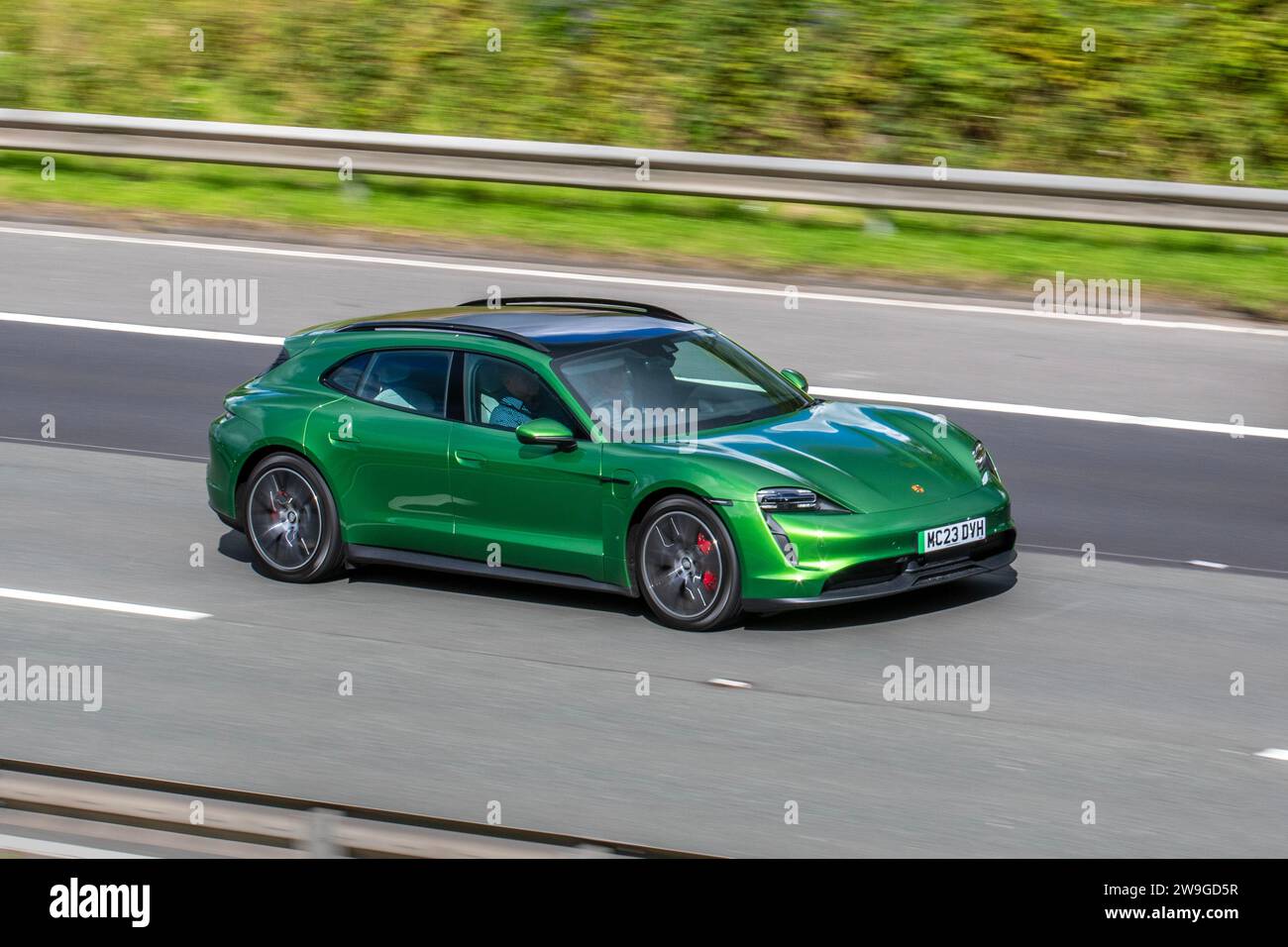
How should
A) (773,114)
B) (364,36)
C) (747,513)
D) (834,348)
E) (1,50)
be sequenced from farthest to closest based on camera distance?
(1,50) < (364,36) < (773,114) < (834,348) < (747,513)

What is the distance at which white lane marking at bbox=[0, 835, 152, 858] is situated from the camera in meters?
5.39

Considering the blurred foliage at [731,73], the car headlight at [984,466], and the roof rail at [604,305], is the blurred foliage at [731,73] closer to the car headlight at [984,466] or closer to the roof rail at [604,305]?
the roof rail at [604,305]

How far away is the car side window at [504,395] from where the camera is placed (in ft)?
31.4

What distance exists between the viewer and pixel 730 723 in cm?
793

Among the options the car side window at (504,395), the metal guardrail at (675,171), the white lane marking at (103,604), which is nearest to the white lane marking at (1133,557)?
the car side window at (504,395)

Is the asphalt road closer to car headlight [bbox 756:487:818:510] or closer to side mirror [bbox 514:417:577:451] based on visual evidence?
car headlight [bbox 756:487:818:510]

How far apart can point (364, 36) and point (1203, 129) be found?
9.46m

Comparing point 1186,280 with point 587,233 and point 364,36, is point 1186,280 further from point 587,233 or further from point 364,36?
point 364,36

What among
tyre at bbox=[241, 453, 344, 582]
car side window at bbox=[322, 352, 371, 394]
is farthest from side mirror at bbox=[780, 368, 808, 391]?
tyre at bbox=[241, 453, 344, 582]

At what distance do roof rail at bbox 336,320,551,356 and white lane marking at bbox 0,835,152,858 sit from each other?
463cm

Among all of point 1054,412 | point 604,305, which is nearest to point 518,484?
point 604,305

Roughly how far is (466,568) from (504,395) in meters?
0.89

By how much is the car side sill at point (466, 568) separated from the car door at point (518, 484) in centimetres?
4
